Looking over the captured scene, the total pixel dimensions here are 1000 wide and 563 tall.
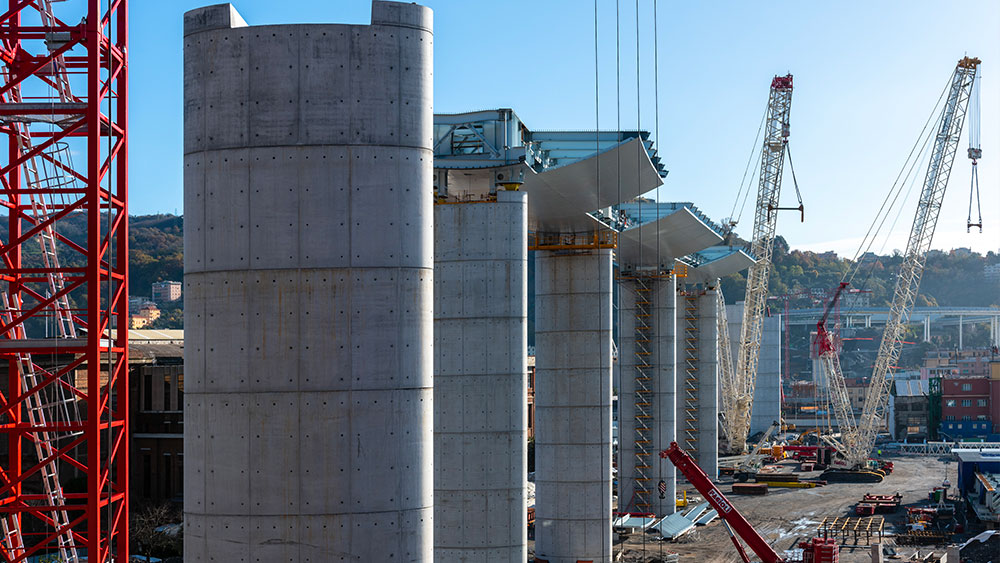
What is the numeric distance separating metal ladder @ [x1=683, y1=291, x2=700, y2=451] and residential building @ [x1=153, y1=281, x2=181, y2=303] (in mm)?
A: 112960

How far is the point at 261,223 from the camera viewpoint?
18.0 meters

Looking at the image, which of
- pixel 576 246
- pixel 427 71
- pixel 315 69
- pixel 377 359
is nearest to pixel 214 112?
pixel 315 69

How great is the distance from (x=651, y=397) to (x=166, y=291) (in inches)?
5183

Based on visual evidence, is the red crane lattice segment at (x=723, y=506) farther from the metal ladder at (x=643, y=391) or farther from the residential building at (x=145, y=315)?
the residential building at (x=145, y=315)

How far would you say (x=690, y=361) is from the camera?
97.2 meters

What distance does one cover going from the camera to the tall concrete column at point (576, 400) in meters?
55.3

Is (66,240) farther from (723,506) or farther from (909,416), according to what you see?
(909,416)

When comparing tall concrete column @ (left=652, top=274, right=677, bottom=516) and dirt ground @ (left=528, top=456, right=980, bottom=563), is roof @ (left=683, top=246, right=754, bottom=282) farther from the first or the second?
dirt ground @ (left=528, top=456, right=980, bottom=563)

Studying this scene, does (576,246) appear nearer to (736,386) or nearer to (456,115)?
(456,115)

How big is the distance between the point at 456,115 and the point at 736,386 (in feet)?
289

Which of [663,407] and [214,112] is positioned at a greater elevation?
[214,112]

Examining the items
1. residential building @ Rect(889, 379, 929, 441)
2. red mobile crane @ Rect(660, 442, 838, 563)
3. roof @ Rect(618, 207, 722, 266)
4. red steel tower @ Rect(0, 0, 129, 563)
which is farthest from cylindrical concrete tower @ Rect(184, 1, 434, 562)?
residential building @ Rect(889, 379, 929, 441)

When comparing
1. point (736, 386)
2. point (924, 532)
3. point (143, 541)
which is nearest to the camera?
point (143, 541)

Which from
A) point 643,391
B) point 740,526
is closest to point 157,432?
point 643,391
